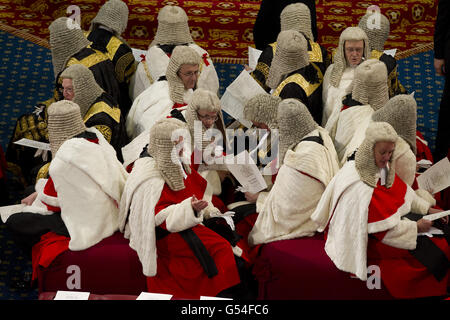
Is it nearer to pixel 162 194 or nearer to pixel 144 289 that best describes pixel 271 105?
pixel 162 194

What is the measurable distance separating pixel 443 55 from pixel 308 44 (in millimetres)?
1047

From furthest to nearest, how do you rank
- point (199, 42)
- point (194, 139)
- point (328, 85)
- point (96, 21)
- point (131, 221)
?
point (199, 42), point (96, 21), point (328, 85), point (194, 139), point (131, 221)

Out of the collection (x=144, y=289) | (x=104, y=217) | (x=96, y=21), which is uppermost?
(x=96, y=21)

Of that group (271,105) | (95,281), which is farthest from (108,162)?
(271,105)

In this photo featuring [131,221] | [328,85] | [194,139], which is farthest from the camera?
[328,85]

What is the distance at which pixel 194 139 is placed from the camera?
237 inches

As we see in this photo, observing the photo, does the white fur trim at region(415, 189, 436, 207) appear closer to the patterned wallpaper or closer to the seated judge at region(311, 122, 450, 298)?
the seated judge at region(311, 122, 450, 298)

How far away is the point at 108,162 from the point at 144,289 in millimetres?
792

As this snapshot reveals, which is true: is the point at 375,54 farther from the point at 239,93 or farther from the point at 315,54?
the point at 239,93

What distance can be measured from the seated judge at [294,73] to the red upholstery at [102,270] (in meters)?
1.89

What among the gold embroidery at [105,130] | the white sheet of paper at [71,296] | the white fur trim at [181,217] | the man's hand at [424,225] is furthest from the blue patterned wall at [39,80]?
the white sheet of paper at [71,296]

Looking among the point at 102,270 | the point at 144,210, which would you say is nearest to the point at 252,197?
the point at 144,210

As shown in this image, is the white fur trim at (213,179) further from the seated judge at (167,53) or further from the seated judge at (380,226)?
the seated judge at (167,53)

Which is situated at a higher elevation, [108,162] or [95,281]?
[108,162]
